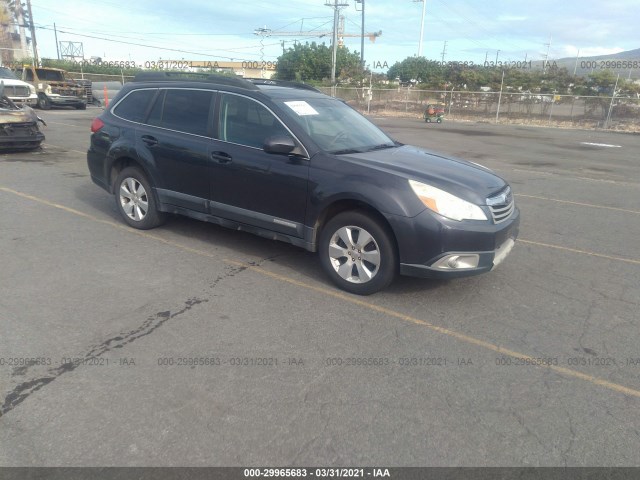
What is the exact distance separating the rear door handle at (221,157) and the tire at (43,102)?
2640 centimetres

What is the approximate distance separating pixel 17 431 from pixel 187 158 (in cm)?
326

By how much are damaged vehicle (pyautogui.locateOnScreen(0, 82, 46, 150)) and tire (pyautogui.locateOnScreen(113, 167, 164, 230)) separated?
644 cm

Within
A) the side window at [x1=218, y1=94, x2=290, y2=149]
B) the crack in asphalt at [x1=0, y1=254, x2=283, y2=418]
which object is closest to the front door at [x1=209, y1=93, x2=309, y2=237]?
the side window at [x1=218, y1=94, x2=290, y2=149]

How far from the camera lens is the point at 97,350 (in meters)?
3.44

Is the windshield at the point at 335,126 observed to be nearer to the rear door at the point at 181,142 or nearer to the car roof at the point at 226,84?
the car roof at the point at 226,84

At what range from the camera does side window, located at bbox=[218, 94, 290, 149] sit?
15.7 ft

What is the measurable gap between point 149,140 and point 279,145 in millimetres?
2047

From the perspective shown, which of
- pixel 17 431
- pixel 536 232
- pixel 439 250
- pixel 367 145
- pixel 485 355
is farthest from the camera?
pixel 536 232

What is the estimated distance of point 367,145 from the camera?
510 centimetres

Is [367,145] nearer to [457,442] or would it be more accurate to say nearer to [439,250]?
[439,250]

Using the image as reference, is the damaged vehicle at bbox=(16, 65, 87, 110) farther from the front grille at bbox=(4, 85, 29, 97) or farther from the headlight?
the headlight

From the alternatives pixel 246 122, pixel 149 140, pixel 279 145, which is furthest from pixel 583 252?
pixel 149 140

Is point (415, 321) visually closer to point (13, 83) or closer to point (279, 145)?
point (279, 145)
